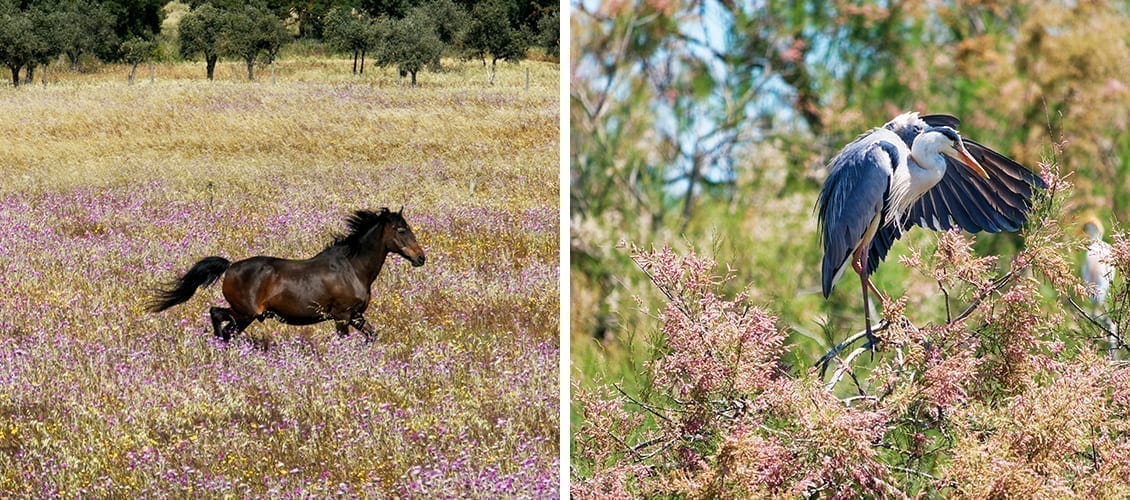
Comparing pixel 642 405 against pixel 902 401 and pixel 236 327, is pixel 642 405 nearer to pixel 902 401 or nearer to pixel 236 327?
pixel 902 401

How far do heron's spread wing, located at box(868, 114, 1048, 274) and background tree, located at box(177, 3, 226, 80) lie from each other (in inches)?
1162

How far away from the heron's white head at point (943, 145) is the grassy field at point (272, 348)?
1653mm

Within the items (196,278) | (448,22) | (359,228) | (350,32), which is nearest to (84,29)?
(350,32)

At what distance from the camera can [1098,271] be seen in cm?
378

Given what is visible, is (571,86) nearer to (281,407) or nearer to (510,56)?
(281,407)

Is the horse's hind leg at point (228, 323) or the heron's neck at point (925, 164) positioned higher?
the heron's neck at point (925, 164)

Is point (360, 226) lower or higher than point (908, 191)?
lower

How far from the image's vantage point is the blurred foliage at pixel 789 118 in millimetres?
3723

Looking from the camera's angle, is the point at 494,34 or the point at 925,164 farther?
the point at 494,34

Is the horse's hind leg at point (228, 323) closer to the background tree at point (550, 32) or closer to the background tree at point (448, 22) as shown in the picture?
the background tree at point (550, 32)

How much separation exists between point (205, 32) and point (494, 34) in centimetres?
786

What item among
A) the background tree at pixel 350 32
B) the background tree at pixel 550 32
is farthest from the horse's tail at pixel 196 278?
the background tree at pixel 350 32

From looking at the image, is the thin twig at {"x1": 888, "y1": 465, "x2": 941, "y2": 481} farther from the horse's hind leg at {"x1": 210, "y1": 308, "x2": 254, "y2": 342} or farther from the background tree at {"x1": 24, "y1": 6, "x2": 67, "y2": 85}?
the background tree at {"x1": 24, "y1": 6, "x2": 67, "y2": 85}

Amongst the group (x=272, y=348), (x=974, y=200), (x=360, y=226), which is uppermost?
(x=974, y=200)
